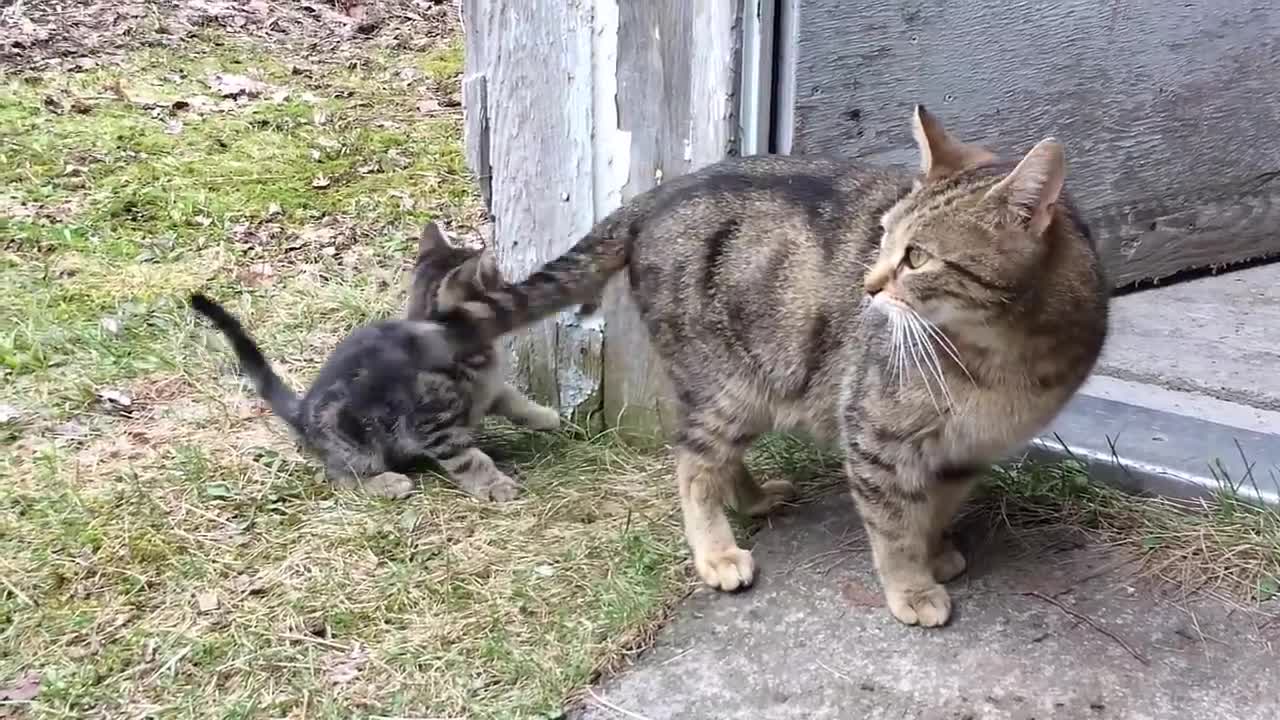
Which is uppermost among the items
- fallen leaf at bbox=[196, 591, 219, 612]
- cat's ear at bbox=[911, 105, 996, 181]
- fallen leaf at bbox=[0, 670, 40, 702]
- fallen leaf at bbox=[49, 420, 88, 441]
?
cat's ear at bbox=[911, 105, 996, 181]

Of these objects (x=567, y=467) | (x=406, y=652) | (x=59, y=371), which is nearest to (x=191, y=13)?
(x=59, y=371)

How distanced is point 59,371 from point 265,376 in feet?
3.32

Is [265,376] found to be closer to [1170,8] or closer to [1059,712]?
[1059,712]

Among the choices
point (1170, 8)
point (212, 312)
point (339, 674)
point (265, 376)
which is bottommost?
point (339, 674)

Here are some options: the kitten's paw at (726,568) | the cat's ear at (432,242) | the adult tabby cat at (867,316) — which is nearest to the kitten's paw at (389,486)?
the adult tabby cat at (867,316)

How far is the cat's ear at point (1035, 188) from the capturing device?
2.33 metres

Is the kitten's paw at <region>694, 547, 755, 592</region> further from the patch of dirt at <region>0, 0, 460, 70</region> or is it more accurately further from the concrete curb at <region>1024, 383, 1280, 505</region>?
the patch of dirt at <region>0, 0, 460, 70</region>

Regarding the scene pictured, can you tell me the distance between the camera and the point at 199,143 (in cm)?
653

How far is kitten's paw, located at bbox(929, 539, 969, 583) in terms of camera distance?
3102mm

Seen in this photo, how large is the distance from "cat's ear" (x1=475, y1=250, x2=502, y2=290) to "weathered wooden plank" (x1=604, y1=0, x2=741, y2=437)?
34 cm

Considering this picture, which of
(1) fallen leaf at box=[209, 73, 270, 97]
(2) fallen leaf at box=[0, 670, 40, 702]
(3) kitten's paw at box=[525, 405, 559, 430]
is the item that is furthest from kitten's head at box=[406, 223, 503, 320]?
(1) fallen leaf at box=[209, 73, 270, 97]

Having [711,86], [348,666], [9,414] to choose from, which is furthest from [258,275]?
[348,666]

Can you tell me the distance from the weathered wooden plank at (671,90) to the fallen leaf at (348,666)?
1090 millimetres

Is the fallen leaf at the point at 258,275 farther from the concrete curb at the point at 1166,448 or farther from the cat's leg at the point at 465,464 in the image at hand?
the concrete curb at the point at 1166,448
